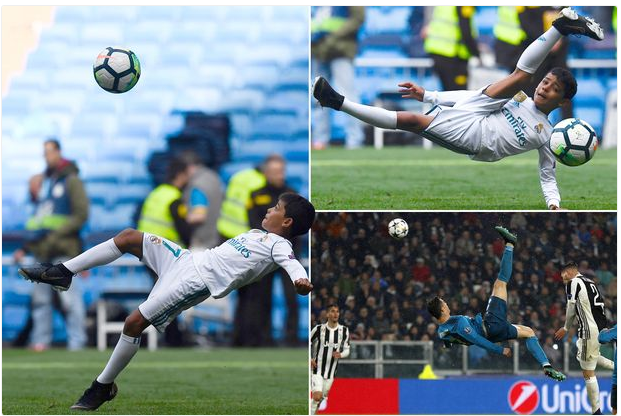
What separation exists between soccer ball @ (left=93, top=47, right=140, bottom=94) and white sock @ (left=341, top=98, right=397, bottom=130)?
188 centimetres

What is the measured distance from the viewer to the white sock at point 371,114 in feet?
31.9

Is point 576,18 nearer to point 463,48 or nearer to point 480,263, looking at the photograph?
point 480,263

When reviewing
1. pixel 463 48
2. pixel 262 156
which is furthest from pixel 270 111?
pixel 463 48

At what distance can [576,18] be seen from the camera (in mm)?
9484

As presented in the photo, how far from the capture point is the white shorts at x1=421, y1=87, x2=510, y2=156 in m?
10.1

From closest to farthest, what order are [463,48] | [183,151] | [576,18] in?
[576,18] < [463,48] < [183,151]

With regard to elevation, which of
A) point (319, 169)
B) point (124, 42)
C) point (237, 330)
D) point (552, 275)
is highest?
point (124, 42)

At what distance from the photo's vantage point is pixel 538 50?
31.9 feet

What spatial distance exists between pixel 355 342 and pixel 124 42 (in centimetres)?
743

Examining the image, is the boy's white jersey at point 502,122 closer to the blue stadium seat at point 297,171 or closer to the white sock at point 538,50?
the white sock at point 538,50

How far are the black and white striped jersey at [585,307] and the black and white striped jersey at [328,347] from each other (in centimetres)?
229

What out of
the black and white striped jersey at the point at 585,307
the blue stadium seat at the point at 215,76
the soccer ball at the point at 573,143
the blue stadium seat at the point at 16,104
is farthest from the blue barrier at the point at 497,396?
the blue stadium seat at the point at 16,104

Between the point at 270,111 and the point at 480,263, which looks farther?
the point at 270,111

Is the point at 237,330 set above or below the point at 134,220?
below
